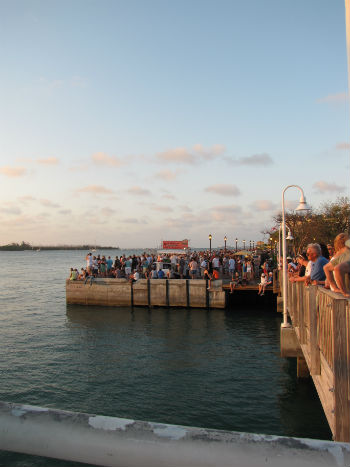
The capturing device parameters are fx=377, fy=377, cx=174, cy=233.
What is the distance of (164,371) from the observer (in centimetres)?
1368

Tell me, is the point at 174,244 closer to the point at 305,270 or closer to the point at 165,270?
the point at 165,270

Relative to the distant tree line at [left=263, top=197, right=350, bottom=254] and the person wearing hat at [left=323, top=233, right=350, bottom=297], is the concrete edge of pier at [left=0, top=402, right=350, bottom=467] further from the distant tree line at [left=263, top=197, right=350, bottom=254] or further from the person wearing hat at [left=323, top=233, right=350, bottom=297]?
the distant tree line at [left=263, top=197, right=350, bottom=254]

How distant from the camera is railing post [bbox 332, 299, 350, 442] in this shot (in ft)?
14.1

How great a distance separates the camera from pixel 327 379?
5.57 m

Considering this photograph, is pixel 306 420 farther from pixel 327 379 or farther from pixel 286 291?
pixel 286 291

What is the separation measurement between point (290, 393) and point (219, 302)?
14.3m

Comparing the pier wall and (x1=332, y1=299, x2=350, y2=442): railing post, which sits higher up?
(x1=332, y1=299, x2=350, y2=442): railing post

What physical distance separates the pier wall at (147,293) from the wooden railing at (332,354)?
64.0 ft

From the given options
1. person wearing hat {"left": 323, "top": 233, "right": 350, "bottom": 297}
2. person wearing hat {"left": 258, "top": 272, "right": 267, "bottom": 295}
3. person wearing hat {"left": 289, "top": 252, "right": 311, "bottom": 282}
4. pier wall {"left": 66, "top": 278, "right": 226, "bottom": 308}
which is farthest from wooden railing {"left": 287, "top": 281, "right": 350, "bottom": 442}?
pier wall {"left": 66, "top": 278, "right": 226, "bottom": 308}

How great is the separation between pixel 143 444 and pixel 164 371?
13.3m

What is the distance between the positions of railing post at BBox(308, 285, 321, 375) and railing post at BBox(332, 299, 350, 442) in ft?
6.56

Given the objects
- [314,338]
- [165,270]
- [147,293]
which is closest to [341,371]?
[314,338]

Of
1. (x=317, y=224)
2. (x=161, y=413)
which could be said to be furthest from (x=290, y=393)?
(x=317, y=224)

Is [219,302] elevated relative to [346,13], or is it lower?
lower
